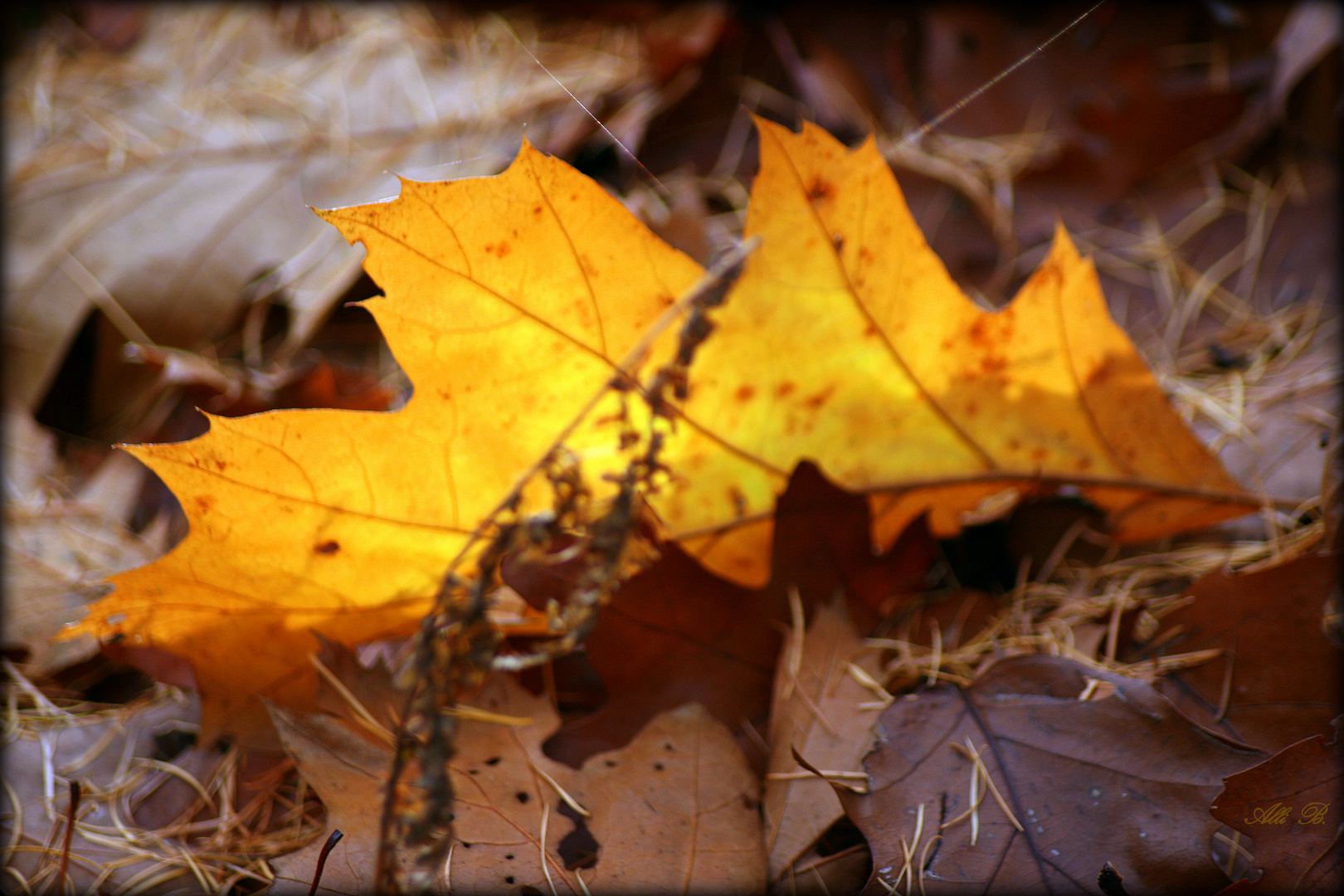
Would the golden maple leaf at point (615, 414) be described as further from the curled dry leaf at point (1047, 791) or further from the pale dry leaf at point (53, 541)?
the pale dry leaf at point (53, 541)

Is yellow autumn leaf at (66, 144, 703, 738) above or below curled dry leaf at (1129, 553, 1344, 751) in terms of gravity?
above

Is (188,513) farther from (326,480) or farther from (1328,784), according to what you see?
(1328,784)

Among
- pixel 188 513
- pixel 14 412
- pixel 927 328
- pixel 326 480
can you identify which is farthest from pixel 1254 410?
pixel 14 412

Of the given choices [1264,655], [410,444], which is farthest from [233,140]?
[1264,655]

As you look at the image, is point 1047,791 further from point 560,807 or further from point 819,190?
point 819,190

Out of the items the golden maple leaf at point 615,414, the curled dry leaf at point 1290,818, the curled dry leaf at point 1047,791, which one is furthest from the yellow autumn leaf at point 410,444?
the curled dry leaf at point 1290,818
